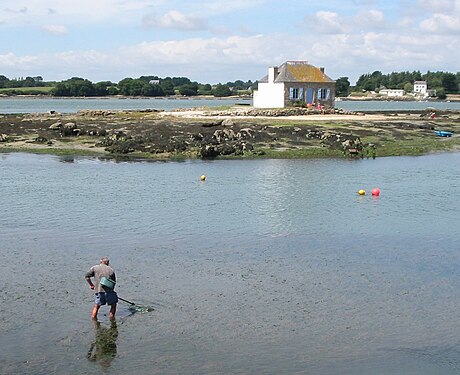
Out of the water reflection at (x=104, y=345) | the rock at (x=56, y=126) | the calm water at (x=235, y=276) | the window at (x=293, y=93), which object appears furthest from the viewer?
the window at (x=293, y=93)

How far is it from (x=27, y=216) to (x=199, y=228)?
312 inches

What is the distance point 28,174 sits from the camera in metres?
45.0

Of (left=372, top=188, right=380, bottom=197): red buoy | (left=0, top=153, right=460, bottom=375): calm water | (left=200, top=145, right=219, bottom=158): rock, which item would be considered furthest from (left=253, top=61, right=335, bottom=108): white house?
(left=372, top=188, right=380, bottom=197): red buoy

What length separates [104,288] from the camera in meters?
18.2

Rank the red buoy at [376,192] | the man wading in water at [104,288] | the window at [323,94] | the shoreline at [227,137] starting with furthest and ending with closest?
1. the window at [323,94]
2. the shoreline at [227,137]
3. the red buoy at [376,192]
4. the man wading in water at [104,288]

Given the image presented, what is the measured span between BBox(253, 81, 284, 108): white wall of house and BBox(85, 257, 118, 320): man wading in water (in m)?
67.2

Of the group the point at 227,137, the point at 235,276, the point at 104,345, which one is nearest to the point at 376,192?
the point at 235,276

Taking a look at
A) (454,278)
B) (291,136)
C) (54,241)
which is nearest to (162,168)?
(291,136)

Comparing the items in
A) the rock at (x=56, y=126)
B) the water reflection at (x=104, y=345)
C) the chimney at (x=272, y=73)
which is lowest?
the water reflection at (x=104, y=345)

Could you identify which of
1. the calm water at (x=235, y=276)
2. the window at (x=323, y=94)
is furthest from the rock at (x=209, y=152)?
the window at (x=323, y=94)

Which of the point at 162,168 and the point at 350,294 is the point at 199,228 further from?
the point at 162,168

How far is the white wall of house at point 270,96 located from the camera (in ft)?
277

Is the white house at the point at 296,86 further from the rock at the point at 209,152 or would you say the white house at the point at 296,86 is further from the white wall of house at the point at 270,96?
the rock at the point at 209,152

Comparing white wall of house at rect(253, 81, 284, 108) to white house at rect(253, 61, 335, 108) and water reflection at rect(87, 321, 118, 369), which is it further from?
water reflection at rect(87, 321, 118, 369)
